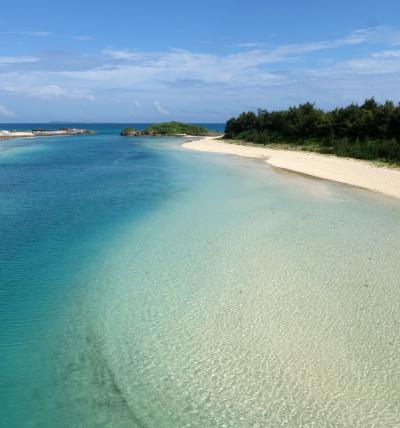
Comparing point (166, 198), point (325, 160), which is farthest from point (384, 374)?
point (325, 160)

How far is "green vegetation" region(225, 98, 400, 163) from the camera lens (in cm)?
3303

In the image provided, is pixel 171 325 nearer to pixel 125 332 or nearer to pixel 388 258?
pixel 125 332

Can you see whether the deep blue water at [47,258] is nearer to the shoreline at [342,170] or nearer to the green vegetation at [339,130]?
the shoreline at [342,170]

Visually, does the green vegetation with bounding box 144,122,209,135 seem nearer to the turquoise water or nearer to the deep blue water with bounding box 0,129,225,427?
the deep blue water with bounding box 0,129,225,427

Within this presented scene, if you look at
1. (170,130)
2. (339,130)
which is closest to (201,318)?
(339,130)

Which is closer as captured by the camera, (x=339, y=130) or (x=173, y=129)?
(x=339, y=130)

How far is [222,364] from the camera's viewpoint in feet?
21.9

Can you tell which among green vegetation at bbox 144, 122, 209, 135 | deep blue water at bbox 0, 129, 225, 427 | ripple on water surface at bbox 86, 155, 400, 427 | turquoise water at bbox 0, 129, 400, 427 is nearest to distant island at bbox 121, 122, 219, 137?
green vegetation at bbox 144, 122, 209, 135

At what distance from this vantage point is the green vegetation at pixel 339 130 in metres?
33.0

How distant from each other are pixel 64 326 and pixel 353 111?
38570mm

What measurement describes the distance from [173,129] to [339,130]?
6415 cm

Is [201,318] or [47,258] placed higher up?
[47,258]

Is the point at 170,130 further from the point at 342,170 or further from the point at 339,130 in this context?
the point at 342,170

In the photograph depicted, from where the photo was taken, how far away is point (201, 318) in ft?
26.8
